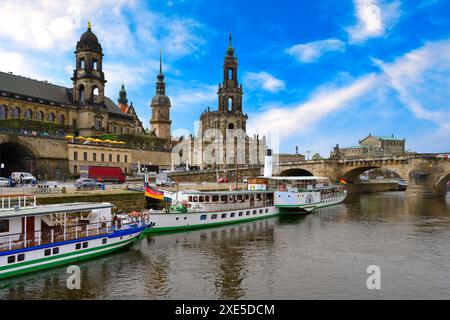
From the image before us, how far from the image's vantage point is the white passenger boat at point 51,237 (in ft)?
64.3

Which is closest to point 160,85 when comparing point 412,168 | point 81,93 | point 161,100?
point 161,100

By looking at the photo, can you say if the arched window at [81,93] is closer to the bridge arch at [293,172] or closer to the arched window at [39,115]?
the arched window at [39,115]

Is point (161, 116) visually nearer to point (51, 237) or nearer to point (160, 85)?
point (160, 85)

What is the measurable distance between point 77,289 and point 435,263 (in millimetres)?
20944

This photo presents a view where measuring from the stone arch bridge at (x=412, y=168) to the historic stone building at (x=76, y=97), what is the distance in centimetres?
5473

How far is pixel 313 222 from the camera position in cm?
4172

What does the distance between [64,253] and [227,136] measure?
91.9 metres

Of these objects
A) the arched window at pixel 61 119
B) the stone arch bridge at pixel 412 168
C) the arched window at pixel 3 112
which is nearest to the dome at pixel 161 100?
the arched window at pixel 61 119

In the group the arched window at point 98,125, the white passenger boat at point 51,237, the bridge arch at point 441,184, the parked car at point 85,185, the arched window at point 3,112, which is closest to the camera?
the white passenger boat at point 51,237

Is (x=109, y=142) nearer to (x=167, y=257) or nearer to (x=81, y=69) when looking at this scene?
(x=81, y=69)

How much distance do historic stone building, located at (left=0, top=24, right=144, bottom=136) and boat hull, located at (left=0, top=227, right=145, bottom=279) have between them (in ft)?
197

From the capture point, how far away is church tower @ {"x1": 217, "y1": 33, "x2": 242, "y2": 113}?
116625 millimetres

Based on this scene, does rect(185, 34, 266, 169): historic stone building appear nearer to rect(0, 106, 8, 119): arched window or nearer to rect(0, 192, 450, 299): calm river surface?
rect(0, 106, 8, 119): arched window
